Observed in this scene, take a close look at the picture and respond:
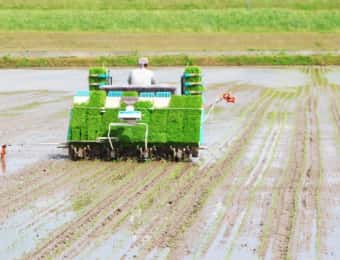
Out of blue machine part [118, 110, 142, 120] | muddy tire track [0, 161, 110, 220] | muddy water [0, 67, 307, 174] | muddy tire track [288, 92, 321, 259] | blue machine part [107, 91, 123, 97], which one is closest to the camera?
muddy tire track [288, 92, 321, 259]

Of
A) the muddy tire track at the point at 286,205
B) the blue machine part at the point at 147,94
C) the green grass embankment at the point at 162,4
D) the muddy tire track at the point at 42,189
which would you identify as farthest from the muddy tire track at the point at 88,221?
the green grass embankment at the point at 162,4

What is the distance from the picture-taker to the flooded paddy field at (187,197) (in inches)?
334

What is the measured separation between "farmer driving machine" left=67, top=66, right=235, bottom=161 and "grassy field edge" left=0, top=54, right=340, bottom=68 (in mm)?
29556

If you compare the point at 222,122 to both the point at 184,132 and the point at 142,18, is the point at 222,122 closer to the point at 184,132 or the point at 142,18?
the point at 184,132

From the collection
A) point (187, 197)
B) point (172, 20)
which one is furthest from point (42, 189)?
point (172, 20)

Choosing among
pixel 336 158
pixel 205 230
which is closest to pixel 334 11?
pixel 336 158

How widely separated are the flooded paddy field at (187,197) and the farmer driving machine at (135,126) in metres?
0.41

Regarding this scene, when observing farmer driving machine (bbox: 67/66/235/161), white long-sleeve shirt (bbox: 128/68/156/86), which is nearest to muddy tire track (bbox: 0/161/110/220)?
farmer driving machine (bbox: 67/66/235/161)

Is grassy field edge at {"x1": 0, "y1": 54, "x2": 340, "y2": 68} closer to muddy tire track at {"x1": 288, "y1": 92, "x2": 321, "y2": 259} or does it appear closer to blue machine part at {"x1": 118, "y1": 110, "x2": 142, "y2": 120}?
muddy tire track at {"x1": 288, "y1": 92, "x2": 321, "y2": 259}

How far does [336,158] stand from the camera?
14656 millimetres

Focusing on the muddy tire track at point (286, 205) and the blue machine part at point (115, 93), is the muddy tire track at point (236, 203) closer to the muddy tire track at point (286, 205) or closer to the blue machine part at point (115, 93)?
the muddy tire track at point (286, 205)

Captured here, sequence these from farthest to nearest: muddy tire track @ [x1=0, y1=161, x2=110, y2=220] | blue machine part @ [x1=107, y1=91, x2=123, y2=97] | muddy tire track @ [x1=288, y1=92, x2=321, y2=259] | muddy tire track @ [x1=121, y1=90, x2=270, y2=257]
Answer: blue machine part @ [x1=107, y1=91, x2=123, y2=97] → muddy tire track @ [x1=0, y1=161, x2=110, y2=220] → muddy tire track @ [x1=121, y1=90, x2=270, y2=257] → muddy tire track @ [x1=288, y1=92, x2=321, y2=259]

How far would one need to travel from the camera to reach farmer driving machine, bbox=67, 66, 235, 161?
14.0m

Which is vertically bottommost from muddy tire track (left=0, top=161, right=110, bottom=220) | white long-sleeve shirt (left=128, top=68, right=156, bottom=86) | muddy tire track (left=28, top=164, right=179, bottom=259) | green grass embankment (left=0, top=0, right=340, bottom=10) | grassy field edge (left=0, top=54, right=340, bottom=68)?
grassy field edge (left=0, top=54, right=340, bottom=68)
